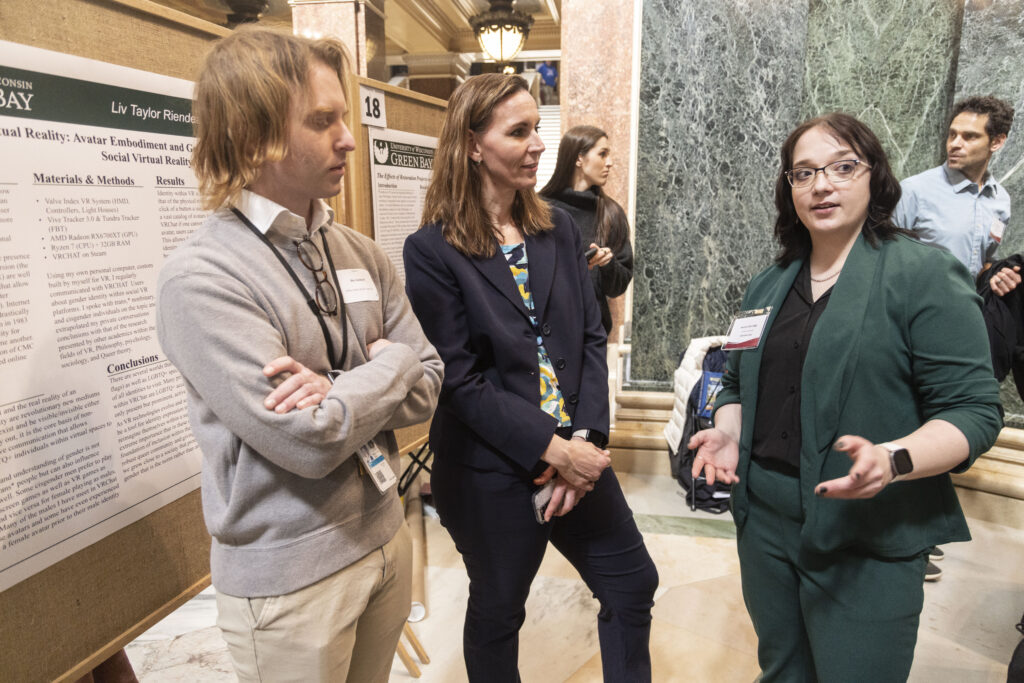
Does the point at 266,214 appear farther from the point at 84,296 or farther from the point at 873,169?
the point at 873,169

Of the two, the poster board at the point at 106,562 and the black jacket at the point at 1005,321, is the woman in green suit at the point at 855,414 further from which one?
the black jacket at the point at 1005,321

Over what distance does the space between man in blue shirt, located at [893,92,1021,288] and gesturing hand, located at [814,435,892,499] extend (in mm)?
2450

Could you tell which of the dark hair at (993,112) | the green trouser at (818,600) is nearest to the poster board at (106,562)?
the green trouser at (818,600)

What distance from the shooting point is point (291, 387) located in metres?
1.00

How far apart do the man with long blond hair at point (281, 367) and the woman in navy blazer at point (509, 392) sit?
371 mm

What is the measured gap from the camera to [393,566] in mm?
1271

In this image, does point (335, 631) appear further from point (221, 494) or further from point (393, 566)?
point (221, 494)

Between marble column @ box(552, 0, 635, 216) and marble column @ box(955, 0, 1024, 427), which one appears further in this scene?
marble column @ box(552, 0, 635, 216)

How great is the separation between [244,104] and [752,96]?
3.52 meters

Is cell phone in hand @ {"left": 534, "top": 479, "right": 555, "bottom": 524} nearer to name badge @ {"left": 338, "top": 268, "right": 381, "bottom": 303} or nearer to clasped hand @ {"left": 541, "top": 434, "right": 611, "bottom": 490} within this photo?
clasped hand @ {"left": 541, "top": 434, "right": 611, "bottom": 490}

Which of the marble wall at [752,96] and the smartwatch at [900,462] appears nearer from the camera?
the smartwatch at [900,462]

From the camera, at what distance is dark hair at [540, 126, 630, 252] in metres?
3.28

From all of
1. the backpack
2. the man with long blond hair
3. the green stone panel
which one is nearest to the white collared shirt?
the man with long blond hair

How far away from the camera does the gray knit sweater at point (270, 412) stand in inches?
38.9
